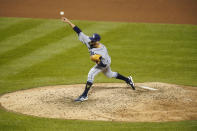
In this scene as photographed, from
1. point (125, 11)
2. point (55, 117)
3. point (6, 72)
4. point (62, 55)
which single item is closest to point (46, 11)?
point (125, 11)

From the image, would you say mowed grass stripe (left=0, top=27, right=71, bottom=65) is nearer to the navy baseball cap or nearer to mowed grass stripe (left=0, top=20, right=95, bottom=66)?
mowed grass stripe (left=0, top=20, right=95, bottom=66)

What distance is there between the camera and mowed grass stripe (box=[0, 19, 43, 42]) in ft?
48.2

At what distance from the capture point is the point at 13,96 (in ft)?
30.2

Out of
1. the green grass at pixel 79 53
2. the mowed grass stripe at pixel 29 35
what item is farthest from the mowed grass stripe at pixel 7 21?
the mowed grass stripe at pixel 29 35

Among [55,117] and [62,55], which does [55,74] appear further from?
[55,117]

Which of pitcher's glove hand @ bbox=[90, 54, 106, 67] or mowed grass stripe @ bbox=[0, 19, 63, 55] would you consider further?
mowed grass stripe @ bbox=[0, 19, 63, 55]

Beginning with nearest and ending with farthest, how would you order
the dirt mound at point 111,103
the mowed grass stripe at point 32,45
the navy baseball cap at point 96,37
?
the dirt mound at point 111,103, the navy baseball cap at point 96,37, the mowed grass stripe at point 32,45

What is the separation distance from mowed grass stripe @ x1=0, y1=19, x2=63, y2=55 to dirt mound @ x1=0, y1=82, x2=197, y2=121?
4259mm

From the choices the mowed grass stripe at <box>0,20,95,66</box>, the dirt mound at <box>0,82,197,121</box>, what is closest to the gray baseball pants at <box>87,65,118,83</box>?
the dirt mound at <box>0,82,197,121</box>

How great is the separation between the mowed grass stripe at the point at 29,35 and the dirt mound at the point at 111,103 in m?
4.26

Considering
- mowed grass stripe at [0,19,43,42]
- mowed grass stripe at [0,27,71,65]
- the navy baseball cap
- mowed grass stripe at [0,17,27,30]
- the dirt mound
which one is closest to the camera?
the dirt mound

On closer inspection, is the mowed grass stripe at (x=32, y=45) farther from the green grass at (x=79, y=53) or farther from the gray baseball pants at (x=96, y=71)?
the gray baseball pants at (x=96, y=71)

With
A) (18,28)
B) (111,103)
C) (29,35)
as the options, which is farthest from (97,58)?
(18,28)

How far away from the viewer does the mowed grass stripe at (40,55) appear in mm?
11631
